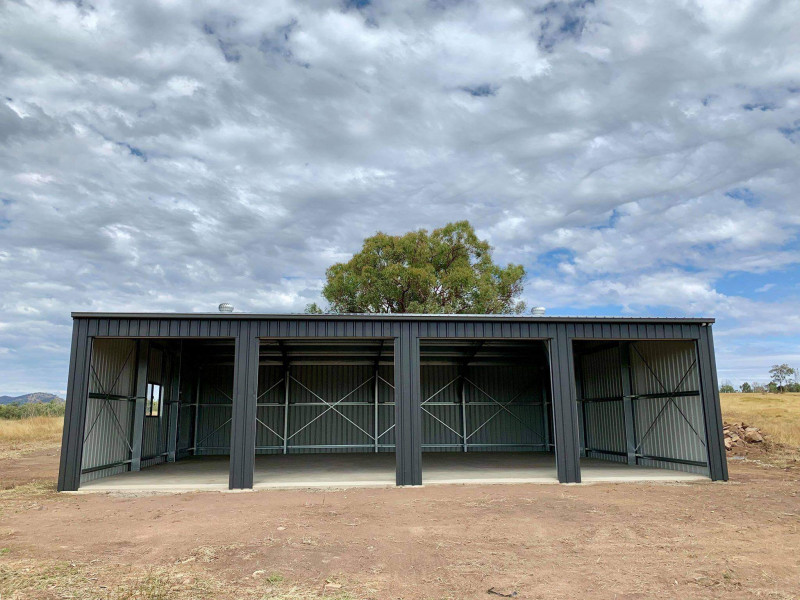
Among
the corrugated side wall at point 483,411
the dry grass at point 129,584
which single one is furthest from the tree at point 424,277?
the dry grass at point 129,584

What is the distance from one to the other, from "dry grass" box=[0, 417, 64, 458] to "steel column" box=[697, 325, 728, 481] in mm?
21578

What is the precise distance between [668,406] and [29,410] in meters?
41.4

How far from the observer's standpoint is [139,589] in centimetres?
585

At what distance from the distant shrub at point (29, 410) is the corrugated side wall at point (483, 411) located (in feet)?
101

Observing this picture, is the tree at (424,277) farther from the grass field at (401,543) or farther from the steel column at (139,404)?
the grass field at (401,543)

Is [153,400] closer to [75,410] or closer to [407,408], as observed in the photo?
[75,410]

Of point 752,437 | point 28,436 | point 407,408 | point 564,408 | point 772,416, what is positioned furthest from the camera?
point 772,416

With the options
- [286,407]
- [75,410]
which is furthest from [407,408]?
[286,407]

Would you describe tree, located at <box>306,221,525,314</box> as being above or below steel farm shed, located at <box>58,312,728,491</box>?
above

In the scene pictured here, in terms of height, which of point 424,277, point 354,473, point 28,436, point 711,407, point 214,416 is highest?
point 424,277

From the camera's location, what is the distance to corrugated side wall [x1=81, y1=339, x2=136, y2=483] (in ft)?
44.1

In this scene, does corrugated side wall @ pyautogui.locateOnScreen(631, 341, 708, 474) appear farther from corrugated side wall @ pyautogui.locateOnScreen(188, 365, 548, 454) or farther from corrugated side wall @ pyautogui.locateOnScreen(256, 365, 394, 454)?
corrugated side wall @ pyautogui.locateOnScreen(256, 365, 394, 454)

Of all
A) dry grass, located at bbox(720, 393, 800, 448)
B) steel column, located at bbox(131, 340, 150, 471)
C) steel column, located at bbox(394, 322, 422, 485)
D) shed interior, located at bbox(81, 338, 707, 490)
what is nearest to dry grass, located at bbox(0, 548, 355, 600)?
shed interior, located at bbox(81, 338, 707, 490)

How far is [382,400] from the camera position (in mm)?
20641
